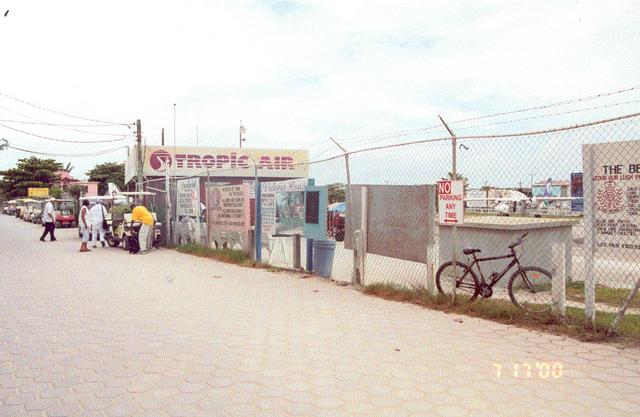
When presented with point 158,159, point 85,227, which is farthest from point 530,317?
point 158,159

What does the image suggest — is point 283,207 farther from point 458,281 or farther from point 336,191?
point 458,281

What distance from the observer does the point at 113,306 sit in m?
7.93

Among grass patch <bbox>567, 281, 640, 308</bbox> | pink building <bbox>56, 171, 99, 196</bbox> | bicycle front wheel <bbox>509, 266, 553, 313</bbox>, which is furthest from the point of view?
pink building <bbox>56, 171, 99, 196</bbox>

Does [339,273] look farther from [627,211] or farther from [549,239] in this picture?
[627,211]

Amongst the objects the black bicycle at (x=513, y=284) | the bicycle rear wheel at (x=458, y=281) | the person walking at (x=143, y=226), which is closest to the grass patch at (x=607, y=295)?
the black bicycle at (x=513, y=284)

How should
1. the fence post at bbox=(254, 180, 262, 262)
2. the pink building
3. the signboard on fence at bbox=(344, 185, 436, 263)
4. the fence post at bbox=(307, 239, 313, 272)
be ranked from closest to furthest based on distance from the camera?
the signboard on fence at bbox=(344, 185, 436, 263)
the fence post at bbox=(307, 239, 313, 272)
the fence post at bbox=(254, 180, 262, 262)
the pink building

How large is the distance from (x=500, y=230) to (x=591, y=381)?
4.38 meters

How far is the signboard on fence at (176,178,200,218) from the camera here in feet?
54.1

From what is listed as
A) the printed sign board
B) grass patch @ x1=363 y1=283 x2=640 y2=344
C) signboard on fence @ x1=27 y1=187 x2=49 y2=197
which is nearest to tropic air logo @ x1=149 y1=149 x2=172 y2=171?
the printed sign board

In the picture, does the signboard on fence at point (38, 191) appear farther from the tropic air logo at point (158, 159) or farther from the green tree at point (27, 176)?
the tropic air logo at point (158, 159)

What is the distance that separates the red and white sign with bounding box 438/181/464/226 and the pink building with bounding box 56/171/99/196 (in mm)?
34820

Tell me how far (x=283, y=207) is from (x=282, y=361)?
21.4ft

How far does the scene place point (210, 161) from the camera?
3850 cm
